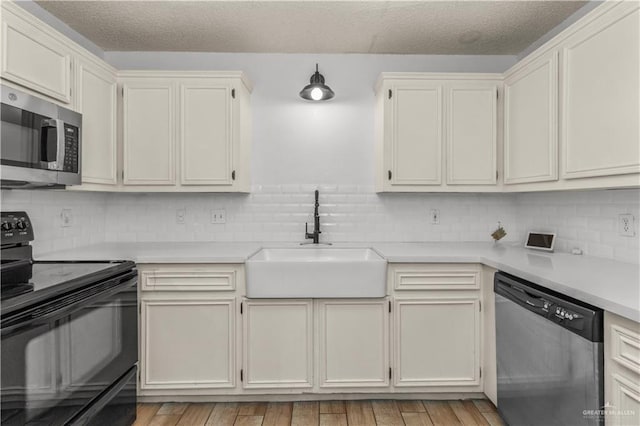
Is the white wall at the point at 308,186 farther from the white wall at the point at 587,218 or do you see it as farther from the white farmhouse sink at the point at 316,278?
the white farmhouse sink at the point at 316,278

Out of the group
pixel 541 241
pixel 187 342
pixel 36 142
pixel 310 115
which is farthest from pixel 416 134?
pixel 36 142

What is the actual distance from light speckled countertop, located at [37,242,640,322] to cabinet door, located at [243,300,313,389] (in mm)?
352

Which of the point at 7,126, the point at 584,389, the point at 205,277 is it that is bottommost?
the point at 584,389

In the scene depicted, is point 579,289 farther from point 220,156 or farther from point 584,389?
point 220,156

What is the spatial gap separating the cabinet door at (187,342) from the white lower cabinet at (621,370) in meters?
1.75

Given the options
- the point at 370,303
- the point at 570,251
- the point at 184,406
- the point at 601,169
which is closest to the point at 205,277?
the point at 184,406

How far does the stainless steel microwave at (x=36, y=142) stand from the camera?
5.19ft

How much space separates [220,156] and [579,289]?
2105 mm

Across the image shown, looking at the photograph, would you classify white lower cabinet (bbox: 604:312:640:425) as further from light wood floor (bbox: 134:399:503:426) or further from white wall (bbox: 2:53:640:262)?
white wall (bbox: 2:53:640:262)

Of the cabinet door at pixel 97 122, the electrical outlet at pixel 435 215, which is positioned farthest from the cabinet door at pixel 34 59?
the electrical outlet at pixel 435 215

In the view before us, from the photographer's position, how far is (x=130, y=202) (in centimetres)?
292

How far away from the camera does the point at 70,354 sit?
1.58 m

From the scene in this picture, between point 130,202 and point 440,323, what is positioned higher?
point 130,202

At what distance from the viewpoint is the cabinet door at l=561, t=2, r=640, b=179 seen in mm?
1548
